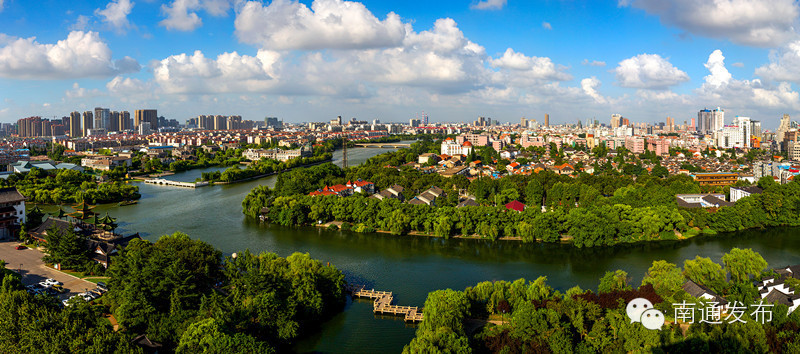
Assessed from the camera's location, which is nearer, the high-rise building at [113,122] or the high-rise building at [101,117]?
the high-rise building at [101,117]

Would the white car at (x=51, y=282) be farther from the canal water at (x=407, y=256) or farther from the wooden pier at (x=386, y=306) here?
the wooden pier at (x=386, y=306)

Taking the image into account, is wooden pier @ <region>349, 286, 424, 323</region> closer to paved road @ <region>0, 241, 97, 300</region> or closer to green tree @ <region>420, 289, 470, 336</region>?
green tree @ <region>420, 289, 470, 336</region>

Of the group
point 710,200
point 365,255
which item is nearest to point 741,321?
point 365,255

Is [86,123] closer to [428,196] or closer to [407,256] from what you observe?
[428,196]

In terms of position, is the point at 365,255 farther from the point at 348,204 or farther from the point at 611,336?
the point at 611,336

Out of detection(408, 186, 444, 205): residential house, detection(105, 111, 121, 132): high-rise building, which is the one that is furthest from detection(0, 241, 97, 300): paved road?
detection(105, 111, 121, 132): high-rise building

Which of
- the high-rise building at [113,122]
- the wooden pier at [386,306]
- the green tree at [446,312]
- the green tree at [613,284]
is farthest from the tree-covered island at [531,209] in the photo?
the high-rise building at [113,122]
